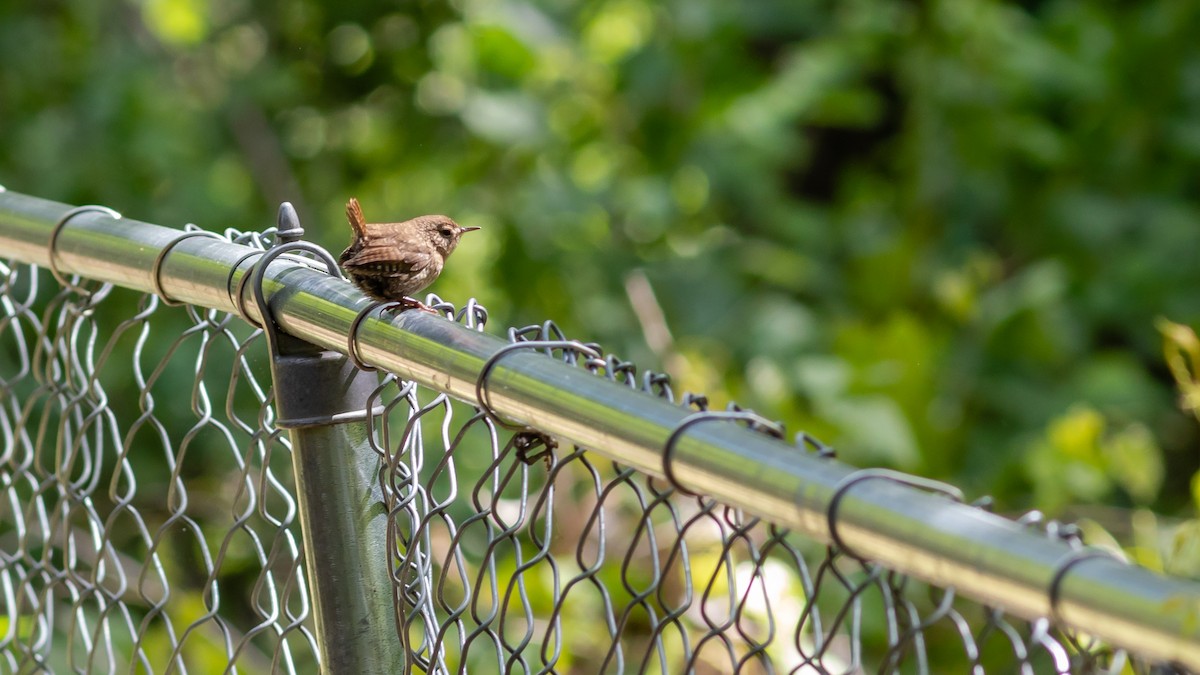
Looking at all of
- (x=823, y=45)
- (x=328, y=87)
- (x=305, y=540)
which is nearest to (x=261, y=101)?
(x=328, y=87)

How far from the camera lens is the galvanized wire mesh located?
1.25 m

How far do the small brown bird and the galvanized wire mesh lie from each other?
0.06 m

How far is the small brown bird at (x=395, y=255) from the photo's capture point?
1.59 metres

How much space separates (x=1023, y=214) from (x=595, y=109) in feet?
7.13

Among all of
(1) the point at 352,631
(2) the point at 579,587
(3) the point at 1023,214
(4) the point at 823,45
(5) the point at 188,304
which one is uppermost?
(4) the point at 823,45

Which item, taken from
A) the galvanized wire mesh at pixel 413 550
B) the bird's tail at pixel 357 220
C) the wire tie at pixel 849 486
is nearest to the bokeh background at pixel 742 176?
the galvanized wire mesh at pixel 413 550

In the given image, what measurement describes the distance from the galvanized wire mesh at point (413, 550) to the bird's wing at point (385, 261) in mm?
67

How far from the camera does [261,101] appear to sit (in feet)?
15.7

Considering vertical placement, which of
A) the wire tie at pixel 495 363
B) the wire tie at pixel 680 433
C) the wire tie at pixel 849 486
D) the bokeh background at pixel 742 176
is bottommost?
the wire tie at pixel 849 486

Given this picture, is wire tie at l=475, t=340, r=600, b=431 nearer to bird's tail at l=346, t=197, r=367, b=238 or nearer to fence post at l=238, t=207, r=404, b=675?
fence post at l=238, t=207, r=404, b=675

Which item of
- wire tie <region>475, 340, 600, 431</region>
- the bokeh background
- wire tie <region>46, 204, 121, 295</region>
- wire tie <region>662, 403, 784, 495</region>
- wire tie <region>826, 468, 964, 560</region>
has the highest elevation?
the bokeh background

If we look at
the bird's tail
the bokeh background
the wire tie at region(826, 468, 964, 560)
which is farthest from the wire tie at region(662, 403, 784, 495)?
the bokeh background

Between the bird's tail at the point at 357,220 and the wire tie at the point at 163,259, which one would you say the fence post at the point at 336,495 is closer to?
the wire tie at the point at 163,259

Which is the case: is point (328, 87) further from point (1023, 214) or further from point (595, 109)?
point (1023, 214)
